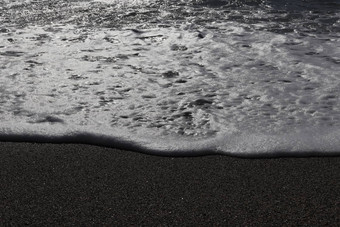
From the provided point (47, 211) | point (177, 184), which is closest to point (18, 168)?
point (47, 211)

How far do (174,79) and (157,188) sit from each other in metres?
1.52

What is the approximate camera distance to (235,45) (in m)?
4.61

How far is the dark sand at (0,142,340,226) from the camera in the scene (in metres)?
2.16

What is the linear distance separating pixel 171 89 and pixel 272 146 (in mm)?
1029

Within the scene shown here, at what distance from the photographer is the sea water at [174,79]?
292cm

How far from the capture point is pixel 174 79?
381 centimetres

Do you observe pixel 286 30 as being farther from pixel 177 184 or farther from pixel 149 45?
pixel 177 184

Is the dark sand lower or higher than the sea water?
higher

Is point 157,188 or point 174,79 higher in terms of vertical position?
point 157,188

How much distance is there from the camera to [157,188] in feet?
7.86

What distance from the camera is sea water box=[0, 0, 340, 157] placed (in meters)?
2.92

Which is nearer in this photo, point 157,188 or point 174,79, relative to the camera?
point 157,188

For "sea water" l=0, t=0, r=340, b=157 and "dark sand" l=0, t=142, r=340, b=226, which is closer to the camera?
"dark sand" l=0, t=142, r=340, b=226

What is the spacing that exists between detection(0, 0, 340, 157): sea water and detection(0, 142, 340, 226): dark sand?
0.44 ft
